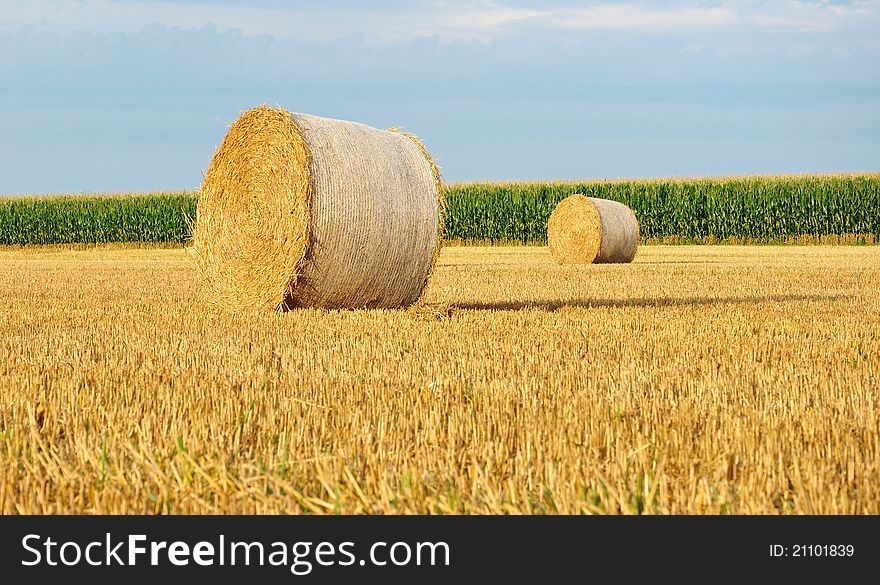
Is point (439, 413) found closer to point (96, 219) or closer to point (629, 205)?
point (629, 205)

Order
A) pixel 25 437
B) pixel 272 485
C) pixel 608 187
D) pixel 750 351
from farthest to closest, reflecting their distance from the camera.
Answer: pixel 608 187, pixel 750 351, pixel 25 437, pixel 272 485

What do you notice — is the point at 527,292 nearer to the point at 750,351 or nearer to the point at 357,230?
the point at 357,230

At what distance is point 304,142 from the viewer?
1009 cm

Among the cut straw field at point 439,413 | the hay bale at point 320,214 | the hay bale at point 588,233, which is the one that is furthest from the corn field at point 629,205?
the cut straw field at point 439,413

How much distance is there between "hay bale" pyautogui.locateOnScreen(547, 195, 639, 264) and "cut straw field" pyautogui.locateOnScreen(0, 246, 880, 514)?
14440 mm

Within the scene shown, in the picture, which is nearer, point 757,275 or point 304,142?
point 304,142

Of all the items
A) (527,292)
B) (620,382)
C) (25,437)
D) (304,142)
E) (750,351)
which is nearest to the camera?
(25,437)

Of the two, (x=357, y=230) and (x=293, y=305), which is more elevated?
(x=357, y=230)

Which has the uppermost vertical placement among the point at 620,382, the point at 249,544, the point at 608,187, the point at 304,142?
the point at 304,142

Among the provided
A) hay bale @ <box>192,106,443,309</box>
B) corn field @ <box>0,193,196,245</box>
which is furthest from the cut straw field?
corn field @ <box>0,193,196,245</box>

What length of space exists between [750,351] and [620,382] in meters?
1.82

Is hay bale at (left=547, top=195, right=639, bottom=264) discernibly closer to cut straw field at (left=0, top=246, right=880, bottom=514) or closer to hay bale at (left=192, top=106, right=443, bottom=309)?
hay bale at (left=192, top=106, right=443, bottom=309)

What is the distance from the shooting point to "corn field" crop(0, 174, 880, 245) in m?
40.0

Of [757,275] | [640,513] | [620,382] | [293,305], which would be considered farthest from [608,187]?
[640,513]
